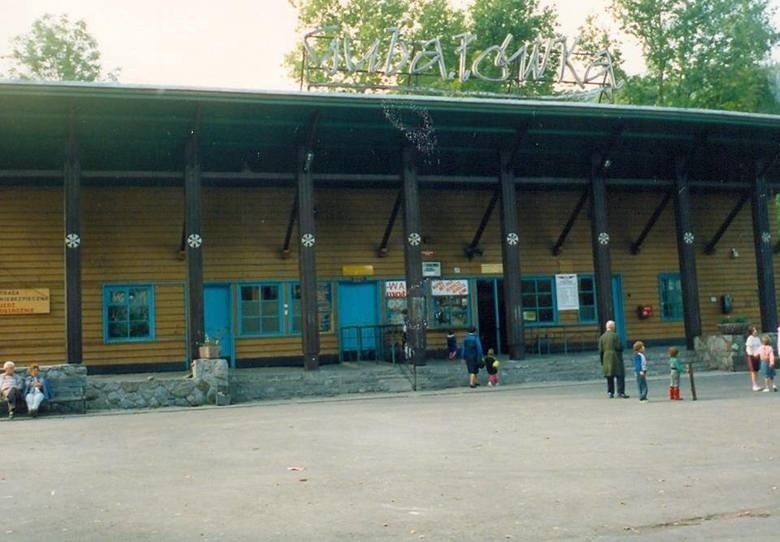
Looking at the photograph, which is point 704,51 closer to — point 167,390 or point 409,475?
point 167,390

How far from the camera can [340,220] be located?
24.3 m

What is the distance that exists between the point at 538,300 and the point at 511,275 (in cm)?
492

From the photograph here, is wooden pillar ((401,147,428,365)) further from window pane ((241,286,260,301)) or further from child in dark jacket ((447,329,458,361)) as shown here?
window pane ((241,286,260,301))

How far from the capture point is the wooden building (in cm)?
1941

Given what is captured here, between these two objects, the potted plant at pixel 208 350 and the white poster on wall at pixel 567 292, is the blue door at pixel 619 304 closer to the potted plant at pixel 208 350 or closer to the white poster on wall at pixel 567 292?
the white poster on wall at pixel 567 292

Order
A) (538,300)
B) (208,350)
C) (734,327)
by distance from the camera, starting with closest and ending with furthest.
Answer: (208,350) < (734,327) < (538,300)

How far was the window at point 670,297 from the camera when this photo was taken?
27234 millimetres

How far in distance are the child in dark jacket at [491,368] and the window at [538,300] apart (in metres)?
5.77

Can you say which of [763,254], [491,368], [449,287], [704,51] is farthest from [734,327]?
[704,51]

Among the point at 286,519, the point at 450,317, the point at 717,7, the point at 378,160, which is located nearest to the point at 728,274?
the point at 450,317

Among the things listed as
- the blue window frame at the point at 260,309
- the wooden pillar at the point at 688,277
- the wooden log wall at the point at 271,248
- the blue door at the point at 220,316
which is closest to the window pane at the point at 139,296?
the wooden log wall at the point at 271,248

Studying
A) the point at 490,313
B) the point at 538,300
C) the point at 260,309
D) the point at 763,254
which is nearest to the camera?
the point at 260,309

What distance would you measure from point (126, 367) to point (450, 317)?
9363 mm

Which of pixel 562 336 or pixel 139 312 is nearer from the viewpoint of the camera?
pixel 139 312
